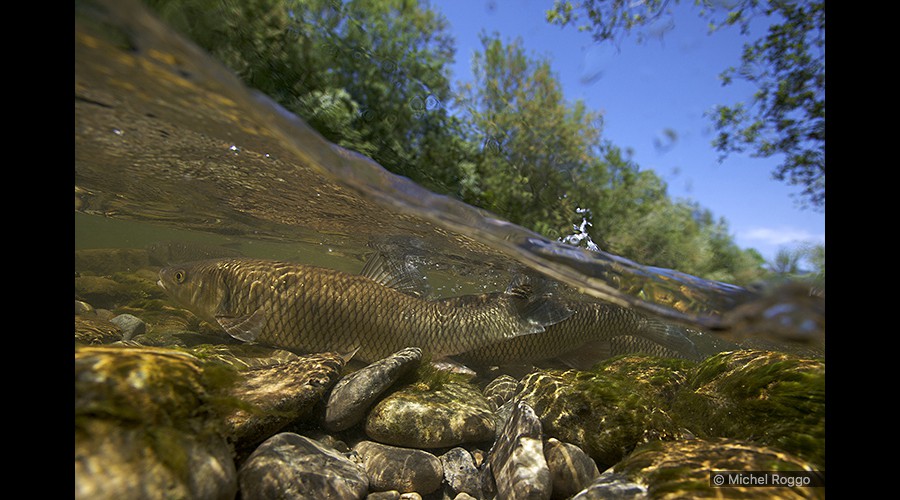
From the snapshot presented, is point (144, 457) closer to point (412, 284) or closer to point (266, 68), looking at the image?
point (412, 284)

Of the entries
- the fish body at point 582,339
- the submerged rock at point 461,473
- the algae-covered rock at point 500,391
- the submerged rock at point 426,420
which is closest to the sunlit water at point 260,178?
the fish body at point 582,339

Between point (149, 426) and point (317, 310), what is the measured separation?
3819 millimetres

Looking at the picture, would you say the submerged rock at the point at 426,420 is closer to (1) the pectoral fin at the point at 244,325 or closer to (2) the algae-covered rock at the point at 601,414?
(2) the algae-covered rock at the point at 601,414

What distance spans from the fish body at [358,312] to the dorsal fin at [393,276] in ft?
0.07

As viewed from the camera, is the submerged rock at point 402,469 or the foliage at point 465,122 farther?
the foliage at point 465,122

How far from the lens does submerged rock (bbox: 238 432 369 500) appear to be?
8.87 ft

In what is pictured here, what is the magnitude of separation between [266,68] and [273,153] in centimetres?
208

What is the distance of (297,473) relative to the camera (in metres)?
2.85

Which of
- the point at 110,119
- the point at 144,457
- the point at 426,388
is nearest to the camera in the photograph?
the point at 144,457

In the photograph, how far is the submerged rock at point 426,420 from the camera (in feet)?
13.4

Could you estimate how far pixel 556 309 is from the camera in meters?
7.38

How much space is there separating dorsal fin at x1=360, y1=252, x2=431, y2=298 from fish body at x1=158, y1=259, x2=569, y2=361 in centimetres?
23

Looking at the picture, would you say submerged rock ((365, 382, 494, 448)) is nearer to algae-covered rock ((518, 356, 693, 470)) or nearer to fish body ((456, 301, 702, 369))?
algae-covered rock ((518, 356, 693, 470))
